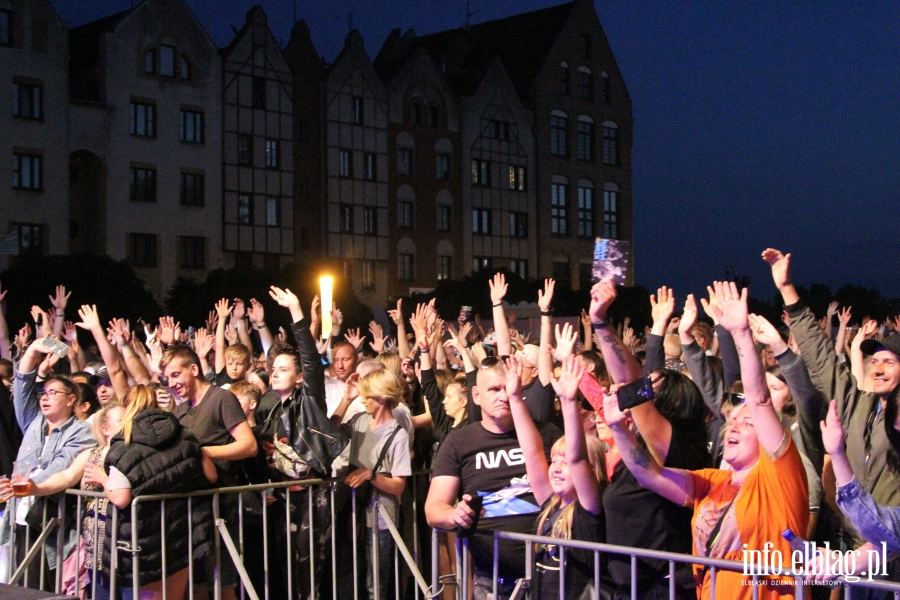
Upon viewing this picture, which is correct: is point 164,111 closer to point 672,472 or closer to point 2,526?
point 2,526

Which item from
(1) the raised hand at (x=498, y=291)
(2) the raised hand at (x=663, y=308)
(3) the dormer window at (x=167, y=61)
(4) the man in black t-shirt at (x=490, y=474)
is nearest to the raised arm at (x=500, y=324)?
(1) the raised hand at (x=498, y=291)

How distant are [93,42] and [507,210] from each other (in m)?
21.2

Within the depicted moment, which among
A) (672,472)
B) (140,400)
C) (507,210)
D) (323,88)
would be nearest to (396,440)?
(140,400)

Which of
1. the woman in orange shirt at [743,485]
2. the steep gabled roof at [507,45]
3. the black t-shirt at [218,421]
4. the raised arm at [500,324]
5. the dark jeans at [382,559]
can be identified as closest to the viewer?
the woman in orange shirt at [743,485]

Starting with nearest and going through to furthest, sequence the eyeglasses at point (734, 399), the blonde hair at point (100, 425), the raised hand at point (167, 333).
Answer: the eyeglasses at point (734, 399), the blonde hair at point (100, 425), the raised hand at point (167, 333)

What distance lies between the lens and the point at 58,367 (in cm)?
1161

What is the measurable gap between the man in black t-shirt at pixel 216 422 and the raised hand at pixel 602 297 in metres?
2.53

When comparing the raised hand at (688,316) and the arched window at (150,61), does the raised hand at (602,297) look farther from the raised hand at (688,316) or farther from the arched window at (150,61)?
the arched window at (150,61)

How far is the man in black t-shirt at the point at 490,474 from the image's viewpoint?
18.1 ft

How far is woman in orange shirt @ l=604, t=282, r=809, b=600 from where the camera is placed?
4.34 meters

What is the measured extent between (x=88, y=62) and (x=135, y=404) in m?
37.6

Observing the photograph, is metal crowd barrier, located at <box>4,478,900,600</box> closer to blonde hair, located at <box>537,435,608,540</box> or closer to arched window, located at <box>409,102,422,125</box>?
blonde hair, located at <box>537,435,608,540</box>

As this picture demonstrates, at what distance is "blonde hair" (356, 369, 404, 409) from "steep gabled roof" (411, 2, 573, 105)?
4742 centimetres

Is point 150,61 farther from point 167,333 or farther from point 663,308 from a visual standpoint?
point 663,308
